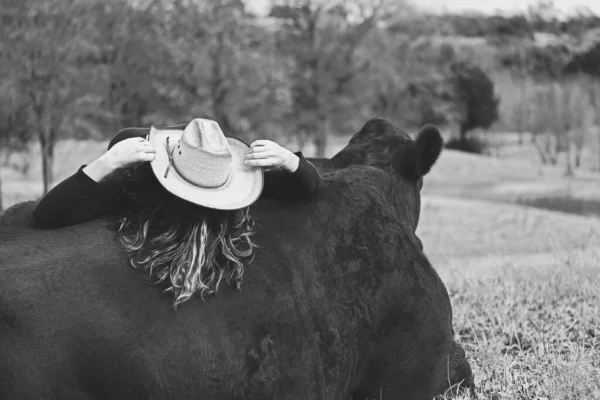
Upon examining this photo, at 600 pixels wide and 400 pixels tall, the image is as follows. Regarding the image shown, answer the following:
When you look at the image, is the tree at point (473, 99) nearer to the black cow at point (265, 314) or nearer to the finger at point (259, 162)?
the black cow at point (265, 314)

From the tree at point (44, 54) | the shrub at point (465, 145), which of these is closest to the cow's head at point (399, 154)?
the tree at point (44, 54)

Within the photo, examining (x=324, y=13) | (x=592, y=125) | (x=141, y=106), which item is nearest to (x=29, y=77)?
(x=141, y=106)

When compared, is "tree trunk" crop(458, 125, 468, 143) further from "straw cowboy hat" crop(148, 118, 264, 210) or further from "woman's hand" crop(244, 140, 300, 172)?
"straw cowboy hat" crop(148, 118, 264, 210)

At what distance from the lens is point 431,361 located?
293 cm

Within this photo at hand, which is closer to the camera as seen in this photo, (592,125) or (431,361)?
(431,361)

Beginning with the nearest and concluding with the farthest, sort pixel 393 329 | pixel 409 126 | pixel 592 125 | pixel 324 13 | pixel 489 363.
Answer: pixel 393 329, pixel 489 363, pixel 324 13, pixel 592 125, pixel 409 126

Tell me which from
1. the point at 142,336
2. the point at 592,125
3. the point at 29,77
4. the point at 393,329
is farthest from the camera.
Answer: the point at 592,125

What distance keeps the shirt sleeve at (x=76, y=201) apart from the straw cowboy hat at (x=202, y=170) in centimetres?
23

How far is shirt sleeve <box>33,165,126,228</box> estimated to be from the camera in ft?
8.17

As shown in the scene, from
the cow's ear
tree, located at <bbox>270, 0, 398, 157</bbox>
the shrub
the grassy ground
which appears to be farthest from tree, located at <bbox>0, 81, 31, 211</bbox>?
the shrub

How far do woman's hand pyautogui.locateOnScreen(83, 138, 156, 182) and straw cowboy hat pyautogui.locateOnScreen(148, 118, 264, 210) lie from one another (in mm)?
46

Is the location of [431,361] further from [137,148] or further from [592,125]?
[592,125]

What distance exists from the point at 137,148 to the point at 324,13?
35315 mm

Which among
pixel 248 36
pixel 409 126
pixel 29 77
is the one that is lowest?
pixel 409 126
